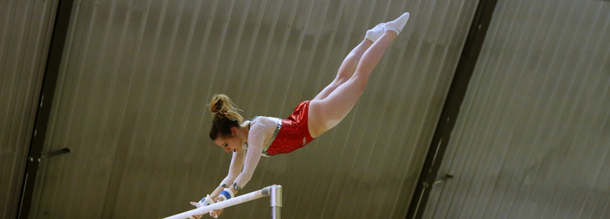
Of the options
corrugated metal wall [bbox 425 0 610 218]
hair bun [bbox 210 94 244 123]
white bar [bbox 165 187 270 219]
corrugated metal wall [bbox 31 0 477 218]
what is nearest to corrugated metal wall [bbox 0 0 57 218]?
corrugated metal wall [bbox 31 0 477 218]

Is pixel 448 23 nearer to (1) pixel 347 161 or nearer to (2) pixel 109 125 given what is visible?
(1) pixel 347 161

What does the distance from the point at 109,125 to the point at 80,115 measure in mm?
250

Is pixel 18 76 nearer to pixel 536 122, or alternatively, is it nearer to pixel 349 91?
pixel 349 91

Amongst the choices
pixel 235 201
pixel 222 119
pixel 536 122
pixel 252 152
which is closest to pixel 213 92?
pixel 222 119

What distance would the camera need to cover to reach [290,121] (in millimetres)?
3111

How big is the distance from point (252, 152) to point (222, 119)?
0.30 meters

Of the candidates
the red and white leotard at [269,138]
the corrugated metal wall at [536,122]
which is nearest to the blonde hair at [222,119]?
the red and white leotard at [269,138]

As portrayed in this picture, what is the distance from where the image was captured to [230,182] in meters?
3.02

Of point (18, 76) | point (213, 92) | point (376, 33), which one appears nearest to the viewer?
point (376, 33)

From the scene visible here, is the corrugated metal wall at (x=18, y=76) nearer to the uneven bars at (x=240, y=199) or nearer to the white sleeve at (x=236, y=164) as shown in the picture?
the white sleeve at (x=236, y=164)

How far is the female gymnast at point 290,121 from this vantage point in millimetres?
2910

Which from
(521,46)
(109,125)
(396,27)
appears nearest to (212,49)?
(109,125)

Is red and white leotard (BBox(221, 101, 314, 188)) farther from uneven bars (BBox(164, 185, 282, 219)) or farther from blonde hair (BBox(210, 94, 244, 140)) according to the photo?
uneven bars (BBox(164, 185, 282, 219))

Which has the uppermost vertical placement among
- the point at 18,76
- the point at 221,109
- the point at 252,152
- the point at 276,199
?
the point at 221,109
